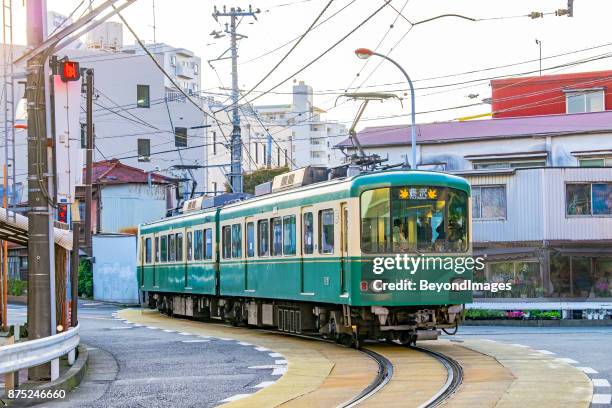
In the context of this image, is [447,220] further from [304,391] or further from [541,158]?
[541,158]

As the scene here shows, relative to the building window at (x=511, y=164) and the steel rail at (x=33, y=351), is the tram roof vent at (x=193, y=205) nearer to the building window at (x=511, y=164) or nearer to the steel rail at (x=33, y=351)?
the building window at (x=511, y=164)

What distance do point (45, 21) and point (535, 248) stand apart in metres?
24.0

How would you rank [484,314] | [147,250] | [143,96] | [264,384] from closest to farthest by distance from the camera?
[264,384] < [484,314] < [147,250] < [143,96]

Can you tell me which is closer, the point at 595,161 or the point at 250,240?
the point at 250,240

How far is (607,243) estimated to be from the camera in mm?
34156

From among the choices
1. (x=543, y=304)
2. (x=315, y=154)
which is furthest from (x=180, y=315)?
(x=315, y=154)

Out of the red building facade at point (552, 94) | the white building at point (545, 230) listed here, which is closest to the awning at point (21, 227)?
the white building at point (545, 230)

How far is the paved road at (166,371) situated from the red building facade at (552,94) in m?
26.9

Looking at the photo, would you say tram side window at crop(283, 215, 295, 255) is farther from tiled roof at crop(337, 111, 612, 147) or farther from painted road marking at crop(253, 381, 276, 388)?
tiled roof at crop(337, 111, 612, 147)

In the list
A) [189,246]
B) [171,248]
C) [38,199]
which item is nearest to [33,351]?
[38,199]

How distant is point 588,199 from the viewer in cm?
3425

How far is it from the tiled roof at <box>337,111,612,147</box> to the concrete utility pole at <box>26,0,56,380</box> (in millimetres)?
27261

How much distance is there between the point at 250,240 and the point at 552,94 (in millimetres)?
26111

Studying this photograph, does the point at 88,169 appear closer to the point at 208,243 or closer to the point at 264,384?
the point at 208,243
